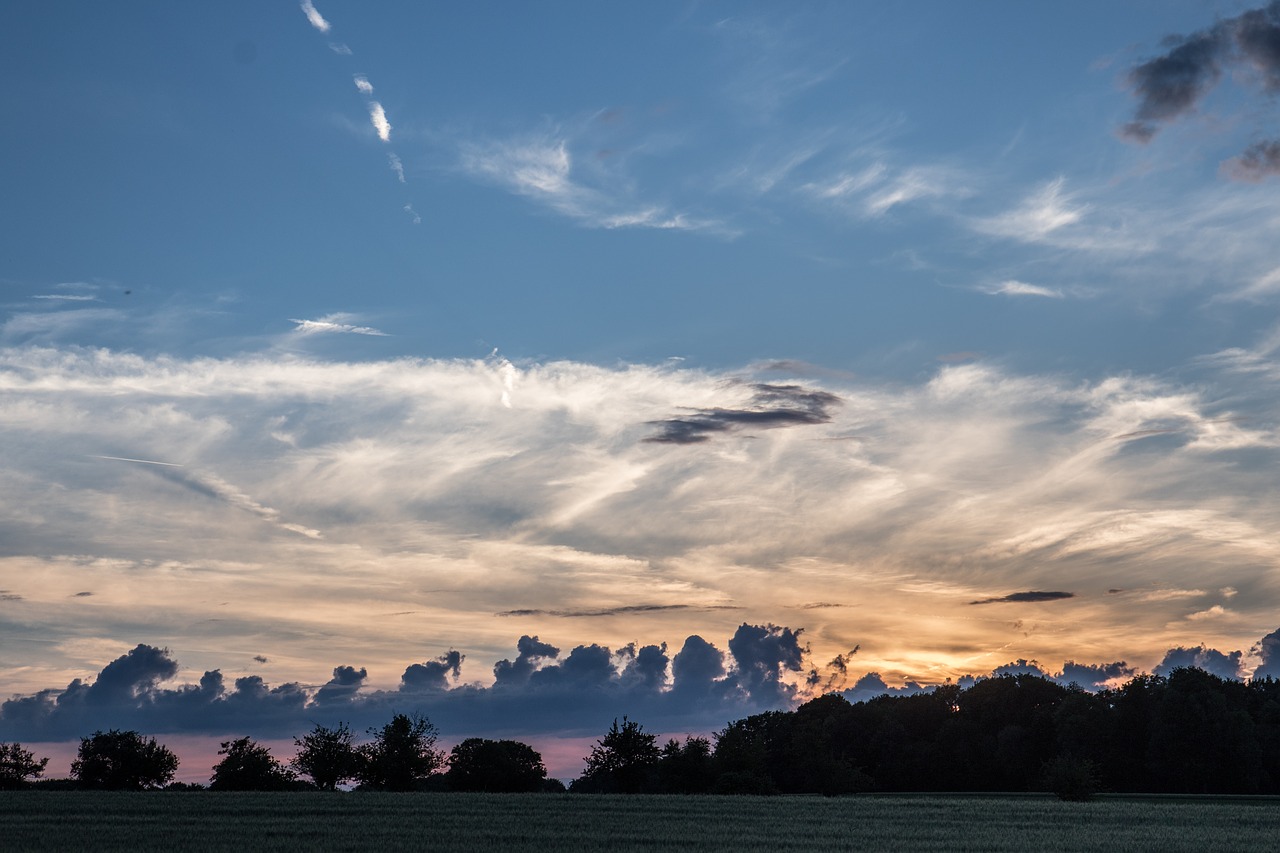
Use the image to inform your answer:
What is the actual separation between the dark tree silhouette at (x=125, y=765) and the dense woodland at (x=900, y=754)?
0.11m

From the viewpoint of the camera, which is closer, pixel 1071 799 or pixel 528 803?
pixel 528 803

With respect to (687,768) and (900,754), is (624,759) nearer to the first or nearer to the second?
(687,768)

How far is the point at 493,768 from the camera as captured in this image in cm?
11812

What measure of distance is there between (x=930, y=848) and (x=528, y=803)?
86.8ft

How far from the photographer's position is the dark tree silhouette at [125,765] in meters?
101

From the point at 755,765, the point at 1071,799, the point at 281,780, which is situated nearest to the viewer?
the point at 1071,799

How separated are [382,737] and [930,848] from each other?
7318cm

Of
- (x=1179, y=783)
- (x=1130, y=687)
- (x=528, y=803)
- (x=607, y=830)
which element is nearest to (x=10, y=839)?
(x=607, y=830)

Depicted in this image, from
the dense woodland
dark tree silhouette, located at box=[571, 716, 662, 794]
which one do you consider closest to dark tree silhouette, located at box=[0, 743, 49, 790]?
the dense woodland

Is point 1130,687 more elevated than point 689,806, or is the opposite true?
point 1130,687

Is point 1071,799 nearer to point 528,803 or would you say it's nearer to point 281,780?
point 528,803

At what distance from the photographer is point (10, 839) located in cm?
4219

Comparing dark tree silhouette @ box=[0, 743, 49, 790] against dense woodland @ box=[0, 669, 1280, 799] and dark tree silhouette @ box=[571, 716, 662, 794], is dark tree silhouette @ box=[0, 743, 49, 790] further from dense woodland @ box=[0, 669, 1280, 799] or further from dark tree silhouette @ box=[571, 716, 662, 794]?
dark tree silhouette @ box=[571, 716, 662, 794]

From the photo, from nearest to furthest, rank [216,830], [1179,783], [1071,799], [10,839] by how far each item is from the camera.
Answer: [10,839] < [216,830] < [1071,799] < [1179,783]
